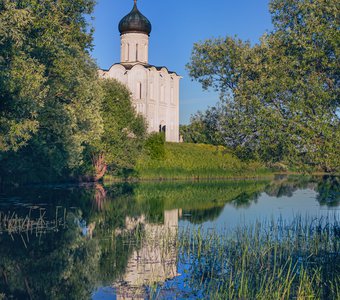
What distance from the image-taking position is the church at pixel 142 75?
6662 cm

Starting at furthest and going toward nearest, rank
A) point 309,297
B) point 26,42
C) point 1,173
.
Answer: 1. point 1,173
2. point 26,42
3. point 309,297

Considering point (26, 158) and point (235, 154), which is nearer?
point (235, 154)

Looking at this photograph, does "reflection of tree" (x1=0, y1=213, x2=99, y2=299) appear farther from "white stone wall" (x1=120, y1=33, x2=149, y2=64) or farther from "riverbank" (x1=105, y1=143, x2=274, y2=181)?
"white stone wall" (x1=120, y1=33, x2=149, y2=64)

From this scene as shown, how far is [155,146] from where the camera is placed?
54750mm

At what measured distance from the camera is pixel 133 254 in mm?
14523

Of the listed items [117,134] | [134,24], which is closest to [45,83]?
[117,134]

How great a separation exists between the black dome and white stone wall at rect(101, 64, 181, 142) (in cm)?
472

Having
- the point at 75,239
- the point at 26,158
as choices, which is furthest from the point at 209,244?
the point at 26,158

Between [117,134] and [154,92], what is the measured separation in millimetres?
24050

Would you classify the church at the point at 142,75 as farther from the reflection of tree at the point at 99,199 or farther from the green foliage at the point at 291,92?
the green foliage at the point at 291,92

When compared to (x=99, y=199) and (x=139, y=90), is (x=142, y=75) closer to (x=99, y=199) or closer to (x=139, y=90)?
(x=139, y=90)

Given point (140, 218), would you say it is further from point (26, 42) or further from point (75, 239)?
point (26, 42)

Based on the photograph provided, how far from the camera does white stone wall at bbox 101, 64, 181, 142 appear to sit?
68.7 m

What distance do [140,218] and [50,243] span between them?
8.16 m
